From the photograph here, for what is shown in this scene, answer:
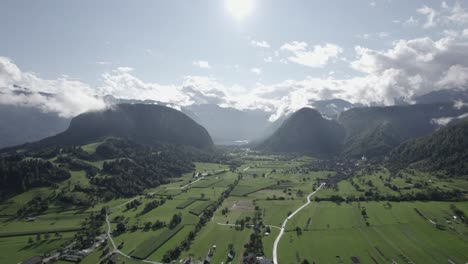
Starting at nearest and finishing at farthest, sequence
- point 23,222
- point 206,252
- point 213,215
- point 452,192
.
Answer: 1. point 206,252
2. point 23,222
3. point 213,215
4. point 452,192

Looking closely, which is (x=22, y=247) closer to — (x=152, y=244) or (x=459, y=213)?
(x=152, y=244)

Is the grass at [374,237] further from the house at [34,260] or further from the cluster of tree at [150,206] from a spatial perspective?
the house at [34,260]

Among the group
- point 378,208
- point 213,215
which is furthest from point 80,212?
point 378,208

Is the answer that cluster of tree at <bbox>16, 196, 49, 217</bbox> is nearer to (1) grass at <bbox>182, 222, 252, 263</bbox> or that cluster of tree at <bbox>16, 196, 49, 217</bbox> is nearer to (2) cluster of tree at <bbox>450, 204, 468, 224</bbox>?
(1) grass at <bbox>182, 222, 252, 263</bbox>

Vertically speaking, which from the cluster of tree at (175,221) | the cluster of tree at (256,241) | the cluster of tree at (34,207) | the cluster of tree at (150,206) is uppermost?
the cluster of tree at (34,207)

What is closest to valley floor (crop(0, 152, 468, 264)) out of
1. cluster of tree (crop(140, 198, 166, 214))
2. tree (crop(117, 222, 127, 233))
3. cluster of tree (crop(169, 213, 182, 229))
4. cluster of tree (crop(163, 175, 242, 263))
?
cluster of tree (crop(163, 175, 242, 263))

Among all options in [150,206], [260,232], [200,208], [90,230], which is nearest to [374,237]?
[260,232]

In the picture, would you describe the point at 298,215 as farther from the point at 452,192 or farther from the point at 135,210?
the point at 452,192

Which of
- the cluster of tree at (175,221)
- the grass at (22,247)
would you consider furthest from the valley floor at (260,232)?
the cluster of tree at (175,221)
